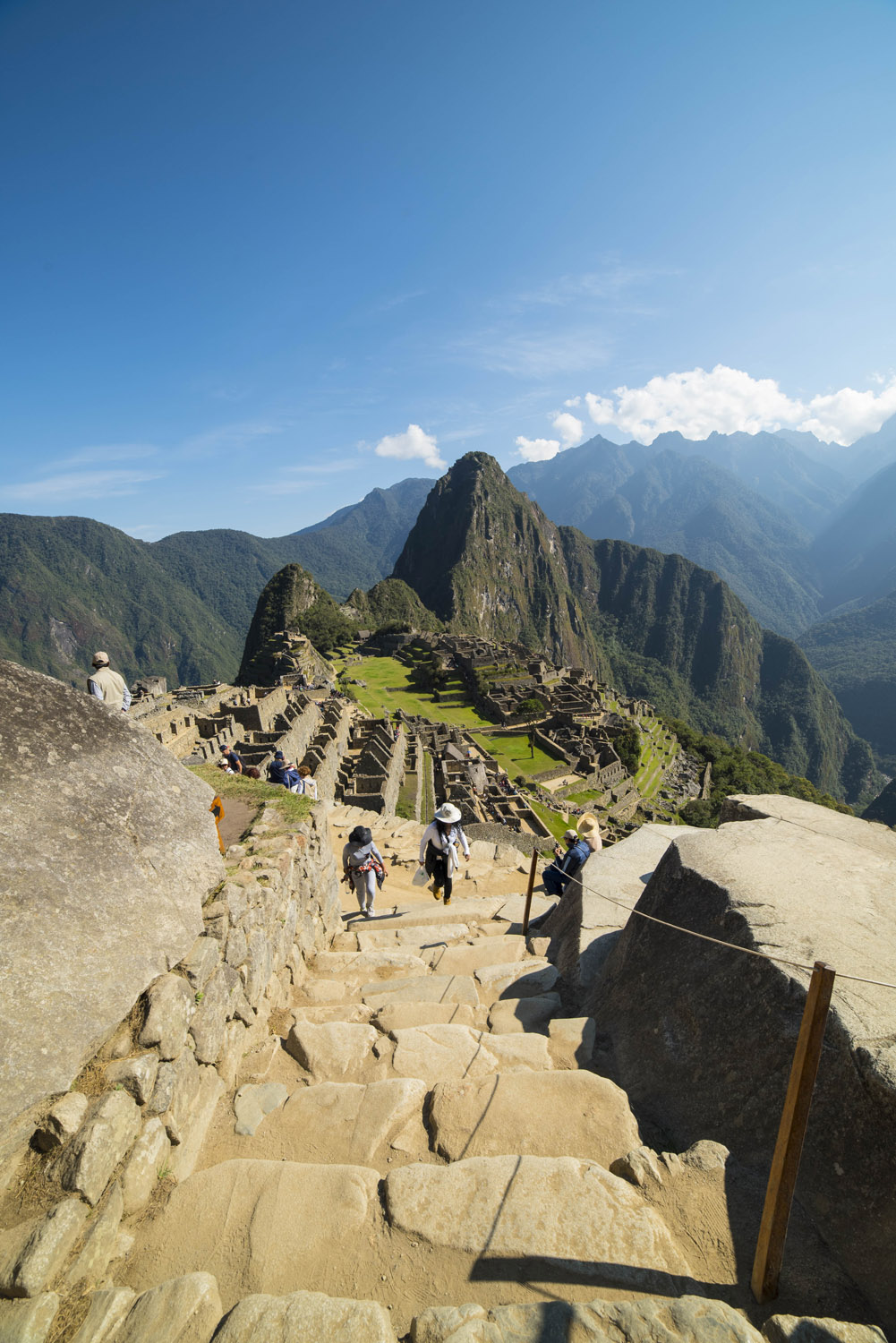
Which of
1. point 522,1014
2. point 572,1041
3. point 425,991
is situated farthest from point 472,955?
point 572,1041

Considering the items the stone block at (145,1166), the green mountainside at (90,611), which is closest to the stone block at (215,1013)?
the stone block at (145,1166)

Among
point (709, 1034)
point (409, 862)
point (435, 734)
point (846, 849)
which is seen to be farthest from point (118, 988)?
point (435, 734)

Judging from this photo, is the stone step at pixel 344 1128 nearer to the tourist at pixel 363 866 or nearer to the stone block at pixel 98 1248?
the stone block at pixel 98 1248

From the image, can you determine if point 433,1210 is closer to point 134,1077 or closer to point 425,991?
point 134,1077

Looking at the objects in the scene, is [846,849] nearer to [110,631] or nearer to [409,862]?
[409,862]

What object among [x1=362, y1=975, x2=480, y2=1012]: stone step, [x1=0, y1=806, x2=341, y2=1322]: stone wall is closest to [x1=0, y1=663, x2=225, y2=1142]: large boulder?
[x1=0, y1=806, x2=341, y2=1322]: stone wall
